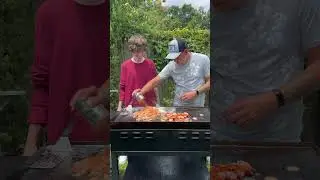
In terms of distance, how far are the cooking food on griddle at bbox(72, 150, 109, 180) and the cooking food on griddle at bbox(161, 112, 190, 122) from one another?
61 centimetres

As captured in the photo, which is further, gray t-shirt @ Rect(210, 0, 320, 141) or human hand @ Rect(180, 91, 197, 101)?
human hand @ Rect(180, 91, 197, 101)

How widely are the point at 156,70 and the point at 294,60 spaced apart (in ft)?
3.20

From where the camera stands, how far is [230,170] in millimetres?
2576

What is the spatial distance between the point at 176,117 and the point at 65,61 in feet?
3.01

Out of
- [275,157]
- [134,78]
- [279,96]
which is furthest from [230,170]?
[134,78]

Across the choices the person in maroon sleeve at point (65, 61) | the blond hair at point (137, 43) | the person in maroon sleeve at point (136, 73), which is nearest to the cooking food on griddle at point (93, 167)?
the person in maroon sleeve at point (65, 61)

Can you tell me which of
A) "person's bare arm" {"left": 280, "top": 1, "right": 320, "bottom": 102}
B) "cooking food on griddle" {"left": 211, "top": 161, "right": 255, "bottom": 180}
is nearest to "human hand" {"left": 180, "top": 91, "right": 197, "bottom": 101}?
"cooking food on griddle" {"left": 211, "top": 161, "right": 255, "bottom": 180}

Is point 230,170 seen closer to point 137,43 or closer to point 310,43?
point 310,43

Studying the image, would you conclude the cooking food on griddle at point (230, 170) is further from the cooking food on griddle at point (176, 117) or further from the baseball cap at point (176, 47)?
the baseball cap at point (176, 47)

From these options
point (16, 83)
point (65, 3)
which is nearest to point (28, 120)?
point (16, 83)

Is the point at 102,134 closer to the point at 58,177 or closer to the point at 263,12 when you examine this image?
the point at 58,177

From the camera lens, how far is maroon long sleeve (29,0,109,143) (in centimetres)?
259

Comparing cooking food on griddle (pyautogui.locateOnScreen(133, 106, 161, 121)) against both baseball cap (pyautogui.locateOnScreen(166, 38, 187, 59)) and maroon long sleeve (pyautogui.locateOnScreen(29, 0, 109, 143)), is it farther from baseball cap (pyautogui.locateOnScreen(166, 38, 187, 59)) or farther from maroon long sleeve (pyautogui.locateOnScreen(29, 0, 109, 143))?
maroon long sleeve (pyautogui.locateOnScreen(29, 0, 109, 143))

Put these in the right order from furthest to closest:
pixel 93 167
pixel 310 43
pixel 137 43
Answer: pixel 137 43 < pixel 93 167 < pixel 310 43
